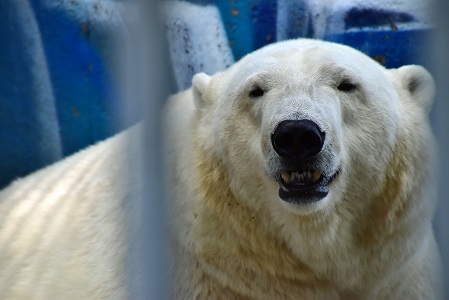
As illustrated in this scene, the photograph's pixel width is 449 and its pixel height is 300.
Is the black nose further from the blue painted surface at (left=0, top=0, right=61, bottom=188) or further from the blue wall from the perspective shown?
the blue painted surface at (left=0, top=0, right=61, bottom=188)

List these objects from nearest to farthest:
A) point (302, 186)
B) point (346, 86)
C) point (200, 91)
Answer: point (302, 186), point (346, 86), point (200, 91)

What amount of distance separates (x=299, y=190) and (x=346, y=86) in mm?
423

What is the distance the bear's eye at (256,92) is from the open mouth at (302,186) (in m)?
0.34

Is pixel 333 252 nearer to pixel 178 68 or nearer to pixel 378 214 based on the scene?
pixel 378 214

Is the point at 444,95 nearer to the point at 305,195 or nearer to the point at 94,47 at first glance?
the point at 305,195

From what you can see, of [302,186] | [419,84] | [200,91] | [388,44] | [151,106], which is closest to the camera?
[151,106]

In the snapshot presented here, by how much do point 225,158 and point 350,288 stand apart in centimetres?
63

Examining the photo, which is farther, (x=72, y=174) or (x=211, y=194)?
(x=72, y=174)

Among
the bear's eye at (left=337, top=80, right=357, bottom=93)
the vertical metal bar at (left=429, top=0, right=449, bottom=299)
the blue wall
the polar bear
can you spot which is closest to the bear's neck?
the polar bear

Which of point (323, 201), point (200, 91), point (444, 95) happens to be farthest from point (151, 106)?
point (200, 91)

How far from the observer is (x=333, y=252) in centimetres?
242

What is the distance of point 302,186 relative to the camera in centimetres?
216

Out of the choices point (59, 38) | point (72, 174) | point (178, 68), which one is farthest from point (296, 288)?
point (59, 38)

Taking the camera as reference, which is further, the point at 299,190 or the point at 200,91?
the point at 200,91
